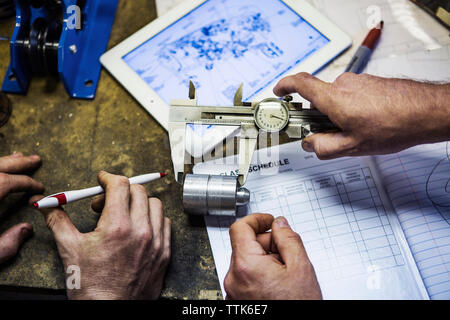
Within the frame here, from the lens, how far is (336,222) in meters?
1.07

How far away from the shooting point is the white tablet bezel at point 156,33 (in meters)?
1.21

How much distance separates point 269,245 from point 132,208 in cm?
41

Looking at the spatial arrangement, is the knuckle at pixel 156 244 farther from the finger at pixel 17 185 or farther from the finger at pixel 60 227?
the finger at pixel 17 185

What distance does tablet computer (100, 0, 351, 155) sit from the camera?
122cm

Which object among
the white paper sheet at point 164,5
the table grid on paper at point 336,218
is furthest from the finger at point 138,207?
the white paper sheet at point 164,5

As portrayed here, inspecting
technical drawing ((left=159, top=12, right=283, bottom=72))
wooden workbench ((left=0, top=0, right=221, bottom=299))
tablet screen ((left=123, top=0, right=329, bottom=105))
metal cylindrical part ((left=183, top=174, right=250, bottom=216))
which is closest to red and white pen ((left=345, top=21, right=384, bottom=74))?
tablet screen ((left=123, top=0, right=329, bottom=105))

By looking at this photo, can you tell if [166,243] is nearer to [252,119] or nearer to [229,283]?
[229,283]

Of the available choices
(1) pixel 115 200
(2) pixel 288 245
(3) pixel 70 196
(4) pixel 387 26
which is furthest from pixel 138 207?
(4) pixel 387 26

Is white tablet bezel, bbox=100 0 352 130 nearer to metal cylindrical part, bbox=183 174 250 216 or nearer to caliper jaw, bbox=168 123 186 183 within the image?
caliper jaw, bbox=168 123 186 183

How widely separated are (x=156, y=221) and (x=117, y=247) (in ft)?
0.45

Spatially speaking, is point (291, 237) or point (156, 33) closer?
point (291, 237)

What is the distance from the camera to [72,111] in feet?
4.11

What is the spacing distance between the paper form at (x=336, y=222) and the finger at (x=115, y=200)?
26cm

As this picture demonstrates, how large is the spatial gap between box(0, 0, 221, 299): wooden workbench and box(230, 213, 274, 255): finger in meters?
0.18
